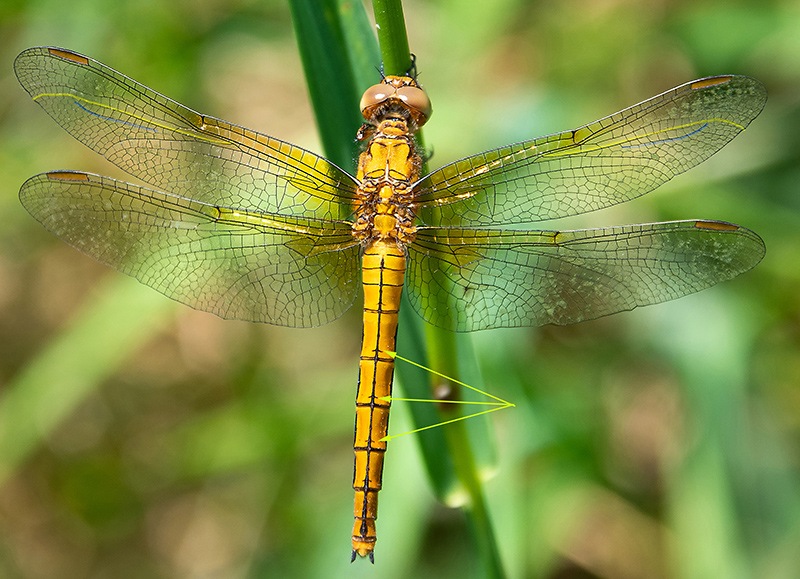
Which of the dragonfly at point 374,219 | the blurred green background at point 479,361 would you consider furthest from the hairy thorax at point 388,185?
the blurred green background at point 479,361

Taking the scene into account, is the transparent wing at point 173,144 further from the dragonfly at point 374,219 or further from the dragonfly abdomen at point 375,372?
the dragonfly abdomen at point 375,372

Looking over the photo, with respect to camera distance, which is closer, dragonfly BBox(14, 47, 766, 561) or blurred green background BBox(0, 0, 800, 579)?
dragonfly BBox(14, 47, 766, 561)

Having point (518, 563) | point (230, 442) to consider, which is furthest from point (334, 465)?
point (518, 563)

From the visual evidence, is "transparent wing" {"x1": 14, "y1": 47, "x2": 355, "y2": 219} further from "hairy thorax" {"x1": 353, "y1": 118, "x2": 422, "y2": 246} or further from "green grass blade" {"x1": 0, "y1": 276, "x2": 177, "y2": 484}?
"green grass blade" {"x1": 0, "y1": 276, "x2": 177, "y2": 484}

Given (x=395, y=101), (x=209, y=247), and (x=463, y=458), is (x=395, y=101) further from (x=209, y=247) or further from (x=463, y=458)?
(x=463, y=458)

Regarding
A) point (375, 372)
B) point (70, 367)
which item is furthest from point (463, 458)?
point (70, 367)

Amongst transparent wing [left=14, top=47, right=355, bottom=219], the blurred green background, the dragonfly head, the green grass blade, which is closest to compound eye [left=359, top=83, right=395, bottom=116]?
the dragonfly head

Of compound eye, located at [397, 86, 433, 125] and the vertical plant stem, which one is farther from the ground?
compound eye, located at [397, 86, 433, 125]

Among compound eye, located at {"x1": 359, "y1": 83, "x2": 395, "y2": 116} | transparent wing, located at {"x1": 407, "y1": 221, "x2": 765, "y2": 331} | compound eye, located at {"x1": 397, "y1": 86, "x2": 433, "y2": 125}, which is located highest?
compound eye, located at {"x1": 397, "y1": 86, "x2": 433, "y2": 125}
